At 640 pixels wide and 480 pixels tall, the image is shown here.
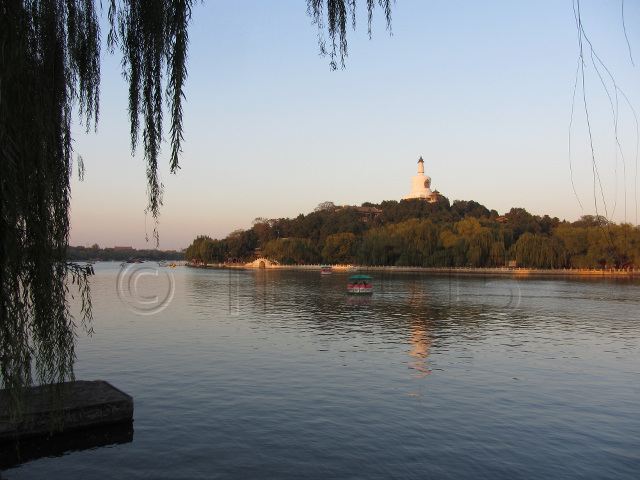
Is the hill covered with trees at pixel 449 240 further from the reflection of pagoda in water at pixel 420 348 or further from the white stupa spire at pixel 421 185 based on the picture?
the reflection of pagoda in water at pixel 420 348

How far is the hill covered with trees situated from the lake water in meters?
46.3

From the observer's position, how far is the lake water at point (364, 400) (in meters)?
10.3

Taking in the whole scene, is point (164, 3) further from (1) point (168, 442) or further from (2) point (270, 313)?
(2) point (270, 313)

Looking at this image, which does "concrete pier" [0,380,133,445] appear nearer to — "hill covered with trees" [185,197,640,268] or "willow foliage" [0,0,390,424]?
"willow foliage" [0,0,390,424]

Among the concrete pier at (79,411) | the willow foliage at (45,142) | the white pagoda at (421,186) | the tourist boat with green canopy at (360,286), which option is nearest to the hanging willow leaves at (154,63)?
the willow foliage at (45,142)

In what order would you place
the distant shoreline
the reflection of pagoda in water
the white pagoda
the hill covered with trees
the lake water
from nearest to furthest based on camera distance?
the lake water → the reflection of pagoda in water → the hill covered with trees → the distant shoreline → the white pagoda

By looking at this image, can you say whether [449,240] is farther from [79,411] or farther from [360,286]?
[79,411]

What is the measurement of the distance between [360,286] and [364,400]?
43.0 metres

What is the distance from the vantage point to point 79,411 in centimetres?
1099

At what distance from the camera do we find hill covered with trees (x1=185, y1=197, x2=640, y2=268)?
10000cm

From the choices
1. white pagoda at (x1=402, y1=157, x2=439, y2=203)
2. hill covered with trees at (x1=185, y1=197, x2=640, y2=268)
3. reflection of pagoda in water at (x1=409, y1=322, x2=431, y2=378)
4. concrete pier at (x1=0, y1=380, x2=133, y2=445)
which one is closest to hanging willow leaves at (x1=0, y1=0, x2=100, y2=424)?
concrete pier at (x1=0, y1=380, x2=133, y2=445)

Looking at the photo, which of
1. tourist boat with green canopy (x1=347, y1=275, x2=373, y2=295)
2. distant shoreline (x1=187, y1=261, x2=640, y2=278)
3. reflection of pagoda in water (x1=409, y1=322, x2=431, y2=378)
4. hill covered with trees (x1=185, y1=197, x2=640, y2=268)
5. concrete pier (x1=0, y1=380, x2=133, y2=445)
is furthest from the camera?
distant shoreline (x1=187, y1=261, x2=640, y2=278)

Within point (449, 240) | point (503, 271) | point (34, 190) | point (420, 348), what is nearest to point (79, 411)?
point (34, 190)

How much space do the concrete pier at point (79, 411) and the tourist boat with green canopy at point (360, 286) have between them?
4547 cm
